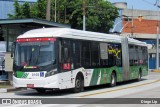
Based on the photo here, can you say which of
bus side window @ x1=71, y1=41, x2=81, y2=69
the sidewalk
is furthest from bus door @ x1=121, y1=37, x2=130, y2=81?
the sidewalk

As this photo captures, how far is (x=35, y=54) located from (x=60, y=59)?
1180 mm

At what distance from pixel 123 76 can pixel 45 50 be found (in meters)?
9.59

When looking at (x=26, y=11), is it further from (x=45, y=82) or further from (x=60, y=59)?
(x=45, y=82)

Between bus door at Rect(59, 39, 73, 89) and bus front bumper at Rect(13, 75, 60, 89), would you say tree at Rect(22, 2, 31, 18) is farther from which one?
bus front bumper at Rect(13, 75, 60, 89)

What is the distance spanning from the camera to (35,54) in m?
20.4

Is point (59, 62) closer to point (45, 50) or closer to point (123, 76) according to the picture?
point (45, 50)

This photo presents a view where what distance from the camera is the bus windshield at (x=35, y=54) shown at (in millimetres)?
20172

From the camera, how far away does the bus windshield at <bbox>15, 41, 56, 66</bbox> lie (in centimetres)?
2017

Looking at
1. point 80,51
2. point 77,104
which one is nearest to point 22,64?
point 80,51

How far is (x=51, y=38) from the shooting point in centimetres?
2039

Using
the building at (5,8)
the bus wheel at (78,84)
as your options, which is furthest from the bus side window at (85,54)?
the building at (5,8)

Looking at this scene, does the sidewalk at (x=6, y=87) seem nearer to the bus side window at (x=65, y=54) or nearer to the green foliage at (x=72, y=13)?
the bus side window at (x=65, y=54)

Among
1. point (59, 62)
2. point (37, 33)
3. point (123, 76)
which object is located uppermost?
point (37, 33)

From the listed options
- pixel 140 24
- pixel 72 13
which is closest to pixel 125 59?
pixel 72 13
